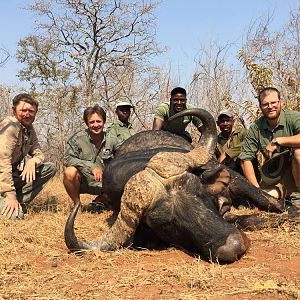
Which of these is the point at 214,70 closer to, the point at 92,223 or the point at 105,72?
the point at 105,72

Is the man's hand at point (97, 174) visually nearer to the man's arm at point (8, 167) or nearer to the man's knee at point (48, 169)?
the man's knee at point (48, 169)

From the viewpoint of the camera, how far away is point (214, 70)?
48.9 feet

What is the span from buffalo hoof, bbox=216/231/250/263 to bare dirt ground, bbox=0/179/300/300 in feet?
0.21

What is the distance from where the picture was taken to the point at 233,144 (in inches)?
283

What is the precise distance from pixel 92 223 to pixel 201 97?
37.2ft

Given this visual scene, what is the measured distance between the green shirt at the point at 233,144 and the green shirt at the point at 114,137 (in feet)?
5.00

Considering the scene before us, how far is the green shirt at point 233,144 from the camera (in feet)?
23.2

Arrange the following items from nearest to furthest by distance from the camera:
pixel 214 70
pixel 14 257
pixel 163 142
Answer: pixel 14 257
pixel 163 142
pixel 214 70

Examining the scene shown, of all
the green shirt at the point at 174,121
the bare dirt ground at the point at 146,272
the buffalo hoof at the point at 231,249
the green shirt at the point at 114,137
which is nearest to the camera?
the bare dirt ground at the point at 146,272

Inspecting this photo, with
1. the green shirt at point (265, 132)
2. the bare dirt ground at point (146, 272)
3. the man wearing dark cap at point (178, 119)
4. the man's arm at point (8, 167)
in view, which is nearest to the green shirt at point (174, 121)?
the man wearing dark cap at point (178, 119)

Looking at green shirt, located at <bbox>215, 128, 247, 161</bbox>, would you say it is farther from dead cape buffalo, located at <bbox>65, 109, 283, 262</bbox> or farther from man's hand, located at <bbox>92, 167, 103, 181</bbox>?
dead cape buffalo, located at <bbox>65, 109, 283, 262</bbox>

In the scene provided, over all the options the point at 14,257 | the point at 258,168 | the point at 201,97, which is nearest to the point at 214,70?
the point at 201,97

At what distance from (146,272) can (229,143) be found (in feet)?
14.3

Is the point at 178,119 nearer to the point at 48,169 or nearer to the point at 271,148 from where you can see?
the point at 271,148
